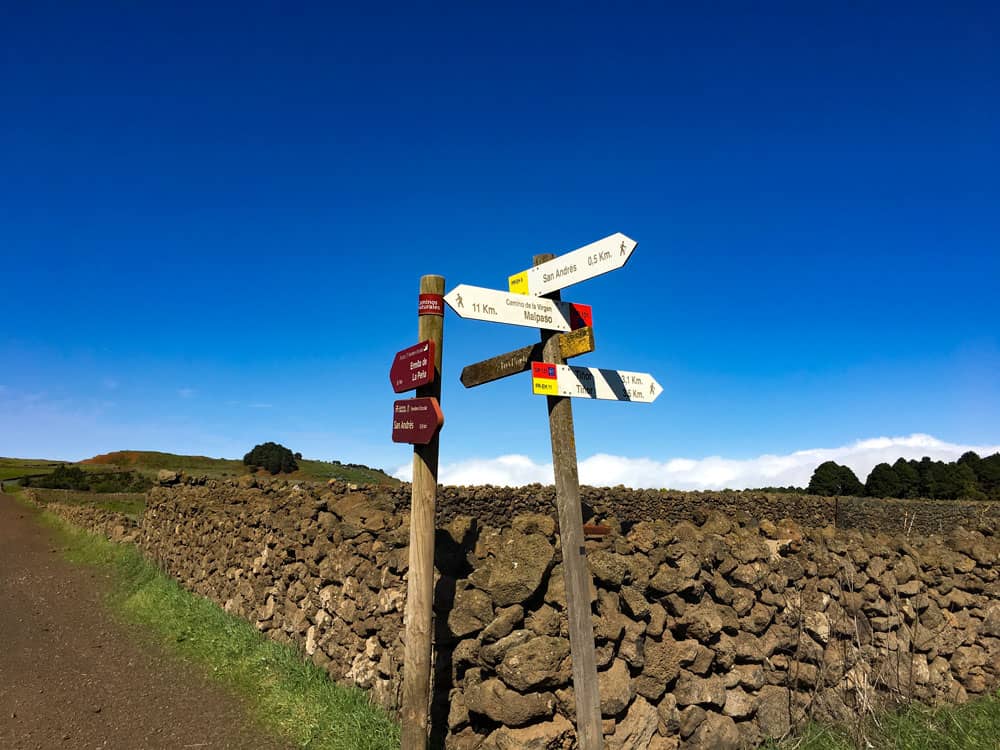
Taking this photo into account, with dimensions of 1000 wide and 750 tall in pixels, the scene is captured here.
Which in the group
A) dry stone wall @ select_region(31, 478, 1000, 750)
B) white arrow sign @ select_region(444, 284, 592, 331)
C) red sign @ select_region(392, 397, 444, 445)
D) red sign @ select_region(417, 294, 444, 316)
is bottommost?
dry stone wall @ select_region(31, 478, 1000, 750)

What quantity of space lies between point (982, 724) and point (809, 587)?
7.10ft

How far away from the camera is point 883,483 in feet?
114

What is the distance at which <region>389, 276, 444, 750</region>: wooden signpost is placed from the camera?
4824mm

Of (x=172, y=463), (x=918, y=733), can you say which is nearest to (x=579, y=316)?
(x=918, y=733)

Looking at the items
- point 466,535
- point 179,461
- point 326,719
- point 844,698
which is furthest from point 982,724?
point 179,461

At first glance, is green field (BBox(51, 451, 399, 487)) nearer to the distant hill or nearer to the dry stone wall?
the distant hill

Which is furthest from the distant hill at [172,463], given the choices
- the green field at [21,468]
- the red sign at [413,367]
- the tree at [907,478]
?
the red sign at [413,367]

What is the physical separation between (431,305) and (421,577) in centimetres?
221

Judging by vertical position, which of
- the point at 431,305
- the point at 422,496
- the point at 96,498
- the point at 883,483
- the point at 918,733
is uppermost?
the point at 431,305

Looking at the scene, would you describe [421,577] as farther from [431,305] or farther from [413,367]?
[431,305]

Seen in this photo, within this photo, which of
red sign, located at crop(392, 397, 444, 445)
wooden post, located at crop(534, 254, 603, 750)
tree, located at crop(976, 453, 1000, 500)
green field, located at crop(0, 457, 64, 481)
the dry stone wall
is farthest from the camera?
green field, located at crop(0, 457, 64, 481)

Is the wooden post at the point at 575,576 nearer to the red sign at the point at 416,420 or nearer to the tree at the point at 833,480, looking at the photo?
the red sign at the point at 416,420

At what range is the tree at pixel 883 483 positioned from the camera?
3397cm

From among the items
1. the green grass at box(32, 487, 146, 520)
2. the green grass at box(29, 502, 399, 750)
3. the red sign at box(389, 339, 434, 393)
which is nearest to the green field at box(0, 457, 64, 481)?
the green grass at box(32, 487, 146, 520)
